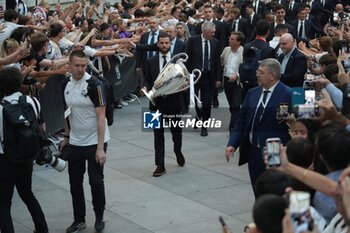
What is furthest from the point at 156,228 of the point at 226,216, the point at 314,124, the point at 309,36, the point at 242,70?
the point at 309,36

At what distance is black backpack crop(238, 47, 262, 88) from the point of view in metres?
12.6

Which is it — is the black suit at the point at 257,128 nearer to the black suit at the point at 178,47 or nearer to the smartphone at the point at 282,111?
the smartphone at the point at 282,111

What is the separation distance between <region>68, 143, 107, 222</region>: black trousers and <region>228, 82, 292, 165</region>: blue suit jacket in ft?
5.10

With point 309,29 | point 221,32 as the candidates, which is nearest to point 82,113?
point 221,32

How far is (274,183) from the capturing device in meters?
5.52

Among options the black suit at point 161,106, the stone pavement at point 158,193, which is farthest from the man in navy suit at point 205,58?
the black suit at point 161,106

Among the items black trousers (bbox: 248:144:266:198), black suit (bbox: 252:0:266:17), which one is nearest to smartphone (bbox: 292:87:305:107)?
black trousers (bbox: 248:144:266:198)

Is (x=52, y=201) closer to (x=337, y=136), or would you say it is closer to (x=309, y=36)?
(x=337, y=136)

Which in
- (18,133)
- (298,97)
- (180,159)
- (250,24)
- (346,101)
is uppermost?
(346,101)

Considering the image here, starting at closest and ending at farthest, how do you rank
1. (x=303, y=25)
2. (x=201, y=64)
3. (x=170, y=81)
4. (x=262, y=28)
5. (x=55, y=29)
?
(x=170, y=81), (x=262, y=28), (x=55, y=29), (x=201, y=64), (x=303, y=25)

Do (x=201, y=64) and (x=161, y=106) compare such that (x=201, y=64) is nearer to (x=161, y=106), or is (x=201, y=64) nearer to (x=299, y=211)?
(x=161, y=106)

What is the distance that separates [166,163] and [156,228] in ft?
11.1

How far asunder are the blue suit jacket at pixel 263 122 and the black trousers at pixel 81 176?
1.55 metres

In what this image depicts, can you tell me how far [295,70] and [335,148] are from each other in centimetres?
619
